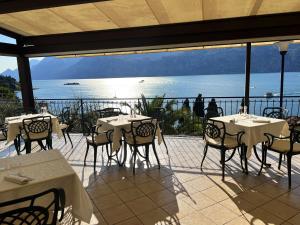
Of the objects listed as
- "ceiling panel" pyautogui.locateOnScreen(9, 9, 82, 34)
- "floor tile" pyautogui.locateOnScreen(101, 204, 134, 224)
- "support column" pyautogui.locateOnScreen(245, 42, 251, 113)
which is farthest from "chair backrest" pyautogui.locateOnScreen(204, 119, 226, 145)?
"ceiling panel" pyautogui.locateOnScreen(9, 9, 82, 34)

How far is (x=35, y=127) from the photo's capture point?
459 cm

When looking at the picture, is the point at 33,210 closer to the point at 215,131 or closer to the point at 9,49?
the point at 215,131

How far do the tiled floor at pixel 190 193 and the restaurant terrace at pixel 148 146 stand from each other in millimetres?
13

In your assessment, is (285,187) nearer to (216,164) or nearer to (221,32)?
(216,164)

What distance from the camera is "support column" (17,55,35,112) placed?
20.4ft

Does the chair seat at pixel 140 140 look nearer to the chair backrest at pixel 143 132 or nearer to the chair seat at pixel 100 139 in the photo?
the chair backrest at pixel 143 132

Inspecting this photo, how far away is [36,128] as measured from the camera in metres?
4.60

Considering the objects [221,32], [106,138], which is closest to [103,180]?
[106,138]

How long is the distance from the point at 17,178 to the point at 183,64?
43.4m

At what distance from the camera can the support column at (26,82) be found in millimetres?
6203

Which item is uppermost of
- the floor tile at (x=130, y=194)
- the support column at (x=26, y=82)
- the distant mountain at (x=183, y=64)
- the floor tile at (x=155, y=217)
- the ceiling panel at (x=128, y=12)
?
the distant mountain at (x=183, y=64)

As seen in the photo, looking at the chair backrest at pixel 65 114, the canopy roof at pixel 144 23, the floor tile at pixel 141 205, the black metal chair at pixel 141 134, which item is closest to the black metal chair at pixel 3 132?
the chair backrest at pixel 65 114

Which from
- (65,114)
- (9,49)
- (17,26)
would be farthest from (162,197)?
(9,49)

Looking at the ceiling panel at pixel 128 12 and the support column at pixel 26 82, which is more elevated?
the ceiling panel at pixel 128 12
